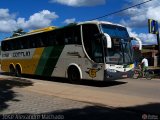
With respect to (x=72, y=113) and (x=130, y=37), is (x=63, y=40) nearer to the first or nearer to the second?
(x=130, y=37)

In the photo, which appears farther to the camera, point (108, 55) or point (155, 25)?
point (155, 25)

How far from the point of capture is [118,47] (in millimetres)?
17328

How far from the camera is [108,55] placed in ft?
54.9

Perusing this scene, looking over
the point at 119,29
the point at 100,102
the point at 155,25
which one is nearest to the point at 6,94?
the point at 100,102

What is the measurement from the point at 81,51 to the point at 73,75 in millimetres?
1735

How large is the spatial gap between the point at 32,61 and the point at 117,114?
14.5 meters

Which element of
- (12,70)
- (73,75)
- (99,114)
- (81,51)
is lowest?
(99,114)

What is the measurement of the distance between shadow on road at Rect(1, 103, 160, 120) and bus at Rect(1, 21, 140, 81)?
19.6ft

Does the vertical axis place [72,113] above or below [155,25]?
below

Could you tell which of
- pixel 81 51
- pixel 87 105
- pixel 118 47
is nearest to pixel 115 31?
pixel 118 47

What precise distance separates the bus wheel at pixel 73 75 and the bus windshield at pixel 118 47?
8.92 ft

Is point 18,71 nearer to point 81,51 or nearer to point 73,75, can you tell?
point 73,75

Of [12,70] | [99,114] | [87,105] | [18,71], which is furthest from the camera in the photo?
[12,70]

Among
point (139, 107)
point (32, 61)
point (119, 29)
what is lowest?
point (139, 107)
